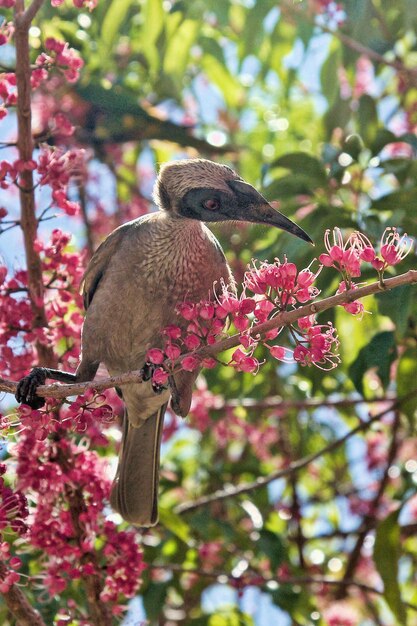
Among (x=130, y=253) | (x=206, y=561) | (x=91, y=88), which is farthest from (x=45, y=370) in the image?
(x=91, y=88)

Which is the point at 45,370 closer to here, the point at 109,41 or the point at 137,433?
the point at 137,433

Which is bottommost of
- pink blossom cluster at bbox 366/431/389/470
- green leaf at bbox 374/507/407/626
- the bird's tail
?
pink blossom cluster at bbox 366/431/389/470

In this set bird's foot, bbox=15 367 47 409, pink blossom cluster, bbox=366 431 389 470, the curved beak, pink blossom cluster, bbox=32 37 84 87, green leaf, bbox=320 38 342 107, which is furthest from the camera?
→ pink blossom cluster, bbox=366 431 389 470

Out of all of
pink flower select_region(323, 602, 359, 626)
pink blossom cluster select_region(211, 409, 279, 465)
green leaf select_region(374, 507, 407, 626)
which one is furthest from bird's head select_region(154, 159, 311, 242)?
pink flower select_region(323, 602, 359, 626)

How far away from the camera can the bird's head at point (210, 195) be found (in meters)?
2.89

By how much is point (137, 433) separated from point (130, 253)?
78cm

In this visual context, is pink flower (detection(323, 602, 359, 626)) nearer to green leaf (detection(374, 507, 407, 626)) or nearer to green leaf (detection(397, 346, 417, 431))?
green leaf (detection(374, 507, 407, 626))

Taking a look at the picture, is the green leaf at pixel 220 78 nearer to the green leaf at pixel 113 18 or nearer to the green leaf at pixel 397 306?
the green leaf at pixel 113 18

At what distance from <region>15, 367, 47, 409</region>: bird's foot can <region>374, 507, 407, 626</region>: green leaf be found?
1524 millimetres

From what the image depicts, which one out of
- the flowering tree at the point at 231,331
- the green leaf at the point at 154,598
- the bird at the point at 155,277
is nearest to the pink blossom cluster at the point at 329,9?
the flowering tree at the point at 231,331

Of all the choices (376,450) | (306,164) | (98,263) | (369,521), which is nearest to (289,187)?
(306,164)

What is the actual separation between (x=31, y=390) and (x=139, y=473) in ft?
3.13

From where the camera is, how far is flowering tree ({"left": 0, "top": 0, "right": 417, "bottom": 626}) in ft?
8.39

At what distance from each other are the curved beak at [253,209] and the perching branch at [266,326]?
0.55 metres
